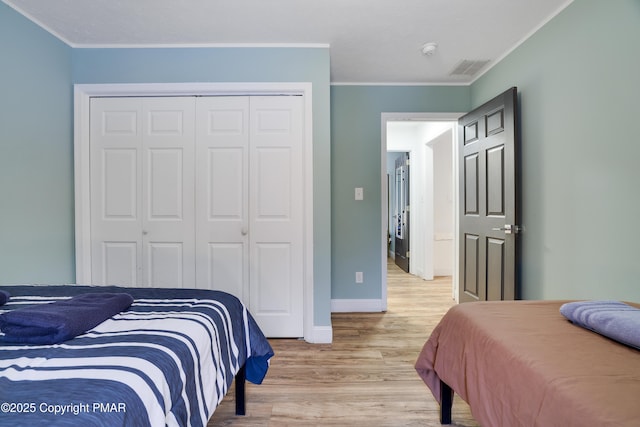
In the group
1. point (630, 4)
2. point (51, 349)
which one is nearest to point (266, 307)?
point (51, 349)

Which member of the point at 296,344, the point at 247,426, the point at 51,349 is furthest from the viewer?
the point at 296,344

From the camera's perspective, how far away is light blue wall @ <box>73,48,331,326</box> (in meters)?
2.52

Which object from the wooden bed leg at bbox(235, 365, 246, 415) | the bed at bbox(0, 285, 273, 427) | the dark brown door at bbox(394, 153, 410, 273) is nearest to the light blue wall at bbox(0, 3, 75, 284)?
the bed at bbox(0, 285, 273, 427)

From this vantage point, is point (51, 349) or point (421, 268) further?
point (421, 268)

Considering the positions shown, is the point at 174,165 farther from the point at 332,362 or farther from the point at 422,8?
the point at 422,8

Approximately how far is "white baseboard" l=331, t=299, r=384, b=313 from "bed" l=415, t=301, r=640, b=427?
1.85 m

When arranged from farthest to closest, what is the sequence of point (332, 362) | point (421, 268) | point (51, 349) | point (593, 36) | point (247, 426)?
point (421, 268) < point (332, 362) < point (593, 36) < point (247, 426) < point (51, 349)

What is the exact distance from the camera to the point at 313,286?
2547 millimetres

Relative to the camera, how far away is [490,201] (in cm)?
264

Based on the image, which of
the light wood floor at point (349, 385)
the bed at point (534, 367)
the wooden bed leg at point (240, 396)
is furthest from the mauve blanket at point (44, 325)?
the bed at point (534, 367)

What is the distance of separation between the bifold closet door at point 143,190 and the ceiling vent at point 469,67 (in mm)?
2476

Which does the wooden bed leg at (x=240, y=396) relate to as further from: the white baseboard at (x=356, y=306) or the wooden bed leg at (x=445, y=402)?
the white baseboard at (x=356, y=306)

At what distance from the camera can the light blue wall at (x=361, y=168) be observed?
3326 mm

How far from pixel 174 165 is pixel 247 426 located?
→ 2.00 meters
